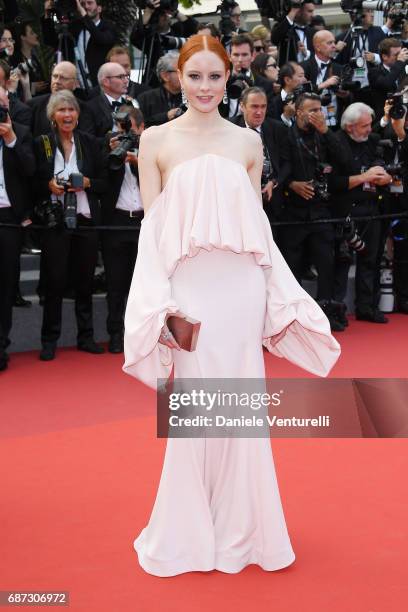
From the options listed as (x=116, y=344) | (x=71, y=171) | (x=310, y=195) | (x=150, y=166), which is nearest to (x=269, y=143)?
(x=310, y=195)

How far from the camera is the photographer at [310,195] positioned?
822 centimetres

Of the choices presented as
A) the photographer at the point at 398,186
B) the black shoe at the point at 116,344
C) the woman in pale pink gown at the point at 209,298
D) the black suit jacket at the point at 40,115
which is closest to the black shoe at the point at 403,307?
the photographer at the point at 398,186

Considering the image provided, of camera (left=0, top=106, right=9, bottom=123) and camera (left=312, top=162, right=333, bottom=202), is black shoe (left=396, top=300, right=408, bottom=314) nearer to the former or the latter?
camera (left=312, top=162, right=333, bottom=202)

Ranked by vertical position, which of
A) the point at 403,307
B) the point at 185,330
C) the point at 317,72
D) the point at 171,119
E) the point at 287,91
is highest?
the point at 317,72

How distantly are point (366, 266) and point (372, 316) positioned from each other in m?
0.46

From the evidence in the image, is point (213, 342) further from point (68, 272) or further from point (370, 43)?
point (370, 43)

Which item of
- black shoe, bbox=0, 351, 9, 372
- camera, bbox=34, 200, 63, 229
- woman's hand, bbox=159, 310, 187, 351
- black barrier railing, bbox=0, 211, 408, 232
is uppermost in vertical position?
woman's hand, bbox=159, 310, 187, 351

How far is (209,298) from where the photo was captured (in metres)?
3.55

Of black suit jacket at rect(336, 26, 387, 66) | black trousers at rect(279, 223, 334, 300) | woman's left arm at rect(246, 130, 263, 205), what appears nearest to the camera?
woman's left arm at rect(246, 130, 263, 205)

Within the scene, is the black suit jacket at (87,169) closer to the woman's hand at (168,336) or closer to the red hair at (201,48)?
the red hair at (201,48)

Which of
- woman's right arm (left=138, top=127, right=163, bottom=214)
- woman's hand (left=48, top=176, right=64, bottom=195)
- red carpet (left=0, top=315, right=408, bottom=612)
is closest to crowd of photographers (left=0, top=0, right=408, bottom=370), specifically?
woman's hand (left=48, top=176, right=64, bottom=195)

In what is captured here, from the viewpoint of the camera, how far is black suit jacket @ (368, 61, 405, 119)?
32.2ft

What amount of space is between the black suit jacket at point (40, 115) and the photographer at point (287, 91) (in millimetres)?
1958

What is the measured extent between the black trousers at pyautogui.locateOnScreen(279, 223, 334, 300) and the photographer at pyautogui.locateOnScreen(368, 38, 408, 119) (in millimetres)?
2182
